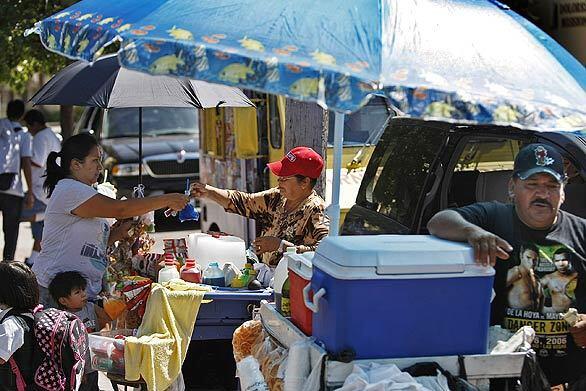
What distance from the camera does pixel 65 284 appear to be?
17.7 ft

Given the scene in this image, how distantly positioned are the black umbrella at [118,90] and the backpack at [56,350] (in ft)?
6.52

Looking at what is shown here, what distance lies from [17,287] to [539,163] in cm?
260

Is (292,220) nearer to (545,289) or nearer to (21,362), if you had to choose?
(21,362)

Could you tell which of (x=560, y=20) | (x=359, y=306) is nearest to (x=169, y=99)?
(x=359, y=306)

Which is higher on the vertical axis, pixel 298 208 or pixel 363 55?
pixel 363 55

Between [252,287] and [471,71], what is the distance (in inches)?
84.8

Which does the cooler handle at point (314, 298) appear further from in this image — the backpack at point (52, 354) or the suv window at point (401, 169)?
→ the suv window at point (401, 169)

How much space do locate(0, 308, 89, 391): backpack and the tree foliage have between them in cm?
558

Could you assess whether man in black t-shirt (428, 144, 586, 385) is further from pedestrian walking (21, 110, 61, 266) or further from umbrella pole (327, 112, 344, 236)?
pedestrian walking (21, 110, 61, 266)

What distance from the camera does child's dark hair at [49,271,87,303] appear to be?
538 centimetres

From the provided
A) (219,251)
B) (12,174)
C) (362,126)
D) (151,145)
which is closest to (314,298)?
(219,251)

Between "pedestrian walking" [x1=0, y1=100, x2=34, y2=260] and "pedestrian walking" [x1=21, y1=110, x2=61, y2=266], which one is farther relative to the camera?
"pedestrian walking" [x1=21, y1=110, x2=61, y2=266]

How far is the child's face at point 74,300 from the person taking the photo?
5395 millimetres

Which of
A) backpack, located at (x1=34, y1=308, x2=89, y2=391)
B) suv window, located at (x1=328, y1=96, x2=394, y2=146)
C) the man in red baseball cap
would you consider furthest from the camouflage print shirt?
suv window, located at (x1=328, y1=96, x2=394, y2=146)
